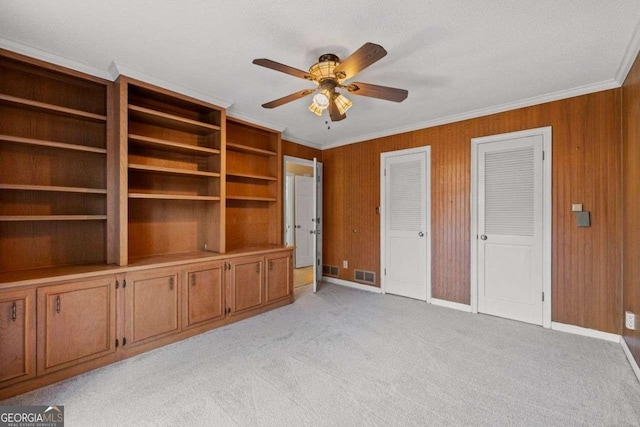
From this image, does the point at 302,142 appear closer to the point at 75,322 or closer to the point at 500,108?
the point at 500,108

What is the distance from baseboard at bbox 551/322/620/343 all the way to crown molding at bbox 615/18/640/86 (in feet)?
7.70

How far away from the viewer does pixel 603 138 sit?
9.18 feet

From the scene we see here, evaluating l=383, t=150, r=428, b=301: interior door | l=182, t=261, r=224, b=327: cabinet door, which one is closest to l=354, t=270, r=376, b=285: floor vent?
l=383, t=150, r=428, b=301: interior door

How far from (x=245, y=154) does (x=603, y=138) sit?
391cm

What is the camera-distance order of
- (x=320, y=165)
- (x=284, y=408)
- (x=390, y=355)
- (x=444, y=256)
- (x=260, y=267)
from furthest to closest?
(x=320, y=165) → (x=444, y=256) → (x=260, y=267) → (x=390, y=355) → (x=284, y=408)

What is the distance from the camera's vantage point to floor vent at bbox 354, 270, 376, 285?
4.59 m

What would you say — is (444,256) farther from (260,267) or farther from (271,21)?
(271,21)

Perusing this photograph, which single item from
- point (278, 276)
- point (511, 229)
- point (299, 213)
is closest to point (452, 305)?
point (511, 229)

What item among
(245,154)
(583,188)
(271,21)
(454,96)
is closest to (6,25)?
(271,21)

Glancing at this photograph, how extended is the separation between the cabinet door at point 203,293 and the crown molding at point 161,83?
5.77 ft

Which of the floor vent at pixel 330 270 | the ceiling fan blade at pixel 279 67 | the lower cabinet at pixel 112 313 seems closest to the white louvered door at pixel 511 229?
the floor vent at pixel 330 270

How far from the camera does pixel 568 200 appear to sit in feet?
9.77

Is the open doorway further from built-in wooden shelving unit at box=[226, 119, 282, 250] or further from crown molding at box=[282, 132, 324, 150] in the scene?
built-in wooden shelving unit at box=[226, 119, 282, 250]

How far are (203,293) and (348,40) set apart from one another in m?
2.63
